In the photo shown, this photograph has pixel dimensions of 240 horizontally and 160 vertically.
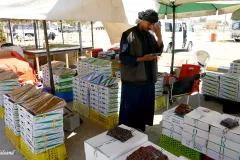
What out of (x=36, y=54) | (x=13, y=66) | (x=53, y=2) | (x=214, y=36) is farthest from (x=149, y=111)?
(x=214, y=36)

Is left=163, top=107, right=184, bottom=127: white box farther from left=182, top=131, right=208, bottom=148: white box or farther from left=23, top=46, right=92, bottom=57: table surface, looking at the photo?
left=23, top=46, right=92, bottom=57: table surface

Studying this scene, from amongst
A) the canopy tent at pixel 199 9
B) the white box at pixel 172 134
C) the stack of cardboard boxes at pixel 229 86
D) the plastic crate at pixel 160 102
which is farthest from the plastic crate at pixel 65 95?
the canopy tent at pixel 199 9

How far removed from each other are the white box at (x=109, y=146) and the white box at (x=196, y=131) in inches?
30.0

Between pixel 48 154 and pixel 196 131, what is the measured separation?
1.79 meters

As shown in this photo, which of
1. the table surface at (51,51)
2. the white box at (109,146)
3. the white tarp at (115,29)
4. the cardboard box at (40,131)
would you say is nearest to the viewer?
the white box at (109,146)

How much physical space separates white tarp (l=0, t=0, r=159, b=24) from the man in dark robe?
0.62ft

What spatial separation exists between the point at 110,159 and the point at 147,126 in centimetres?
206

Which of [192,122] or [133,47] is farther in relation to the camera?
[133,47]

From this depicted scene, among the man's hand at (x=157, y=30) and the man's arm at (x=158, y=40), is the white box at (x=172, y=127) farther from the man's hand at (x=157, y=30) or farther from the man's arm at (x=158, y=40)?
the man's hand at (x=157, y=30)

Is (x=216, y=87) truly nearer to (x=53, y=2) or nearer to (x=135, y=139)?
(x=135, y=139)

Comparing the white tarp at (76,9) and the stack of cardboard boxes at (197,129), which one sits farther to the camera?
the stack of cardboard boxes at (197,129)

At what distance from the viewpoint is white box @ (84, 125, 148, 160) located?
70.1 inches

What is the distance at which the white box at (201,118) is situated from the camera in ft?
7.83

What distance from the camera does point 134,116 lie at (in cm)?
321
